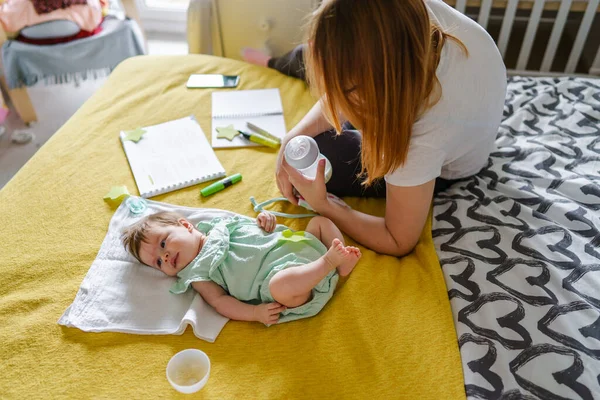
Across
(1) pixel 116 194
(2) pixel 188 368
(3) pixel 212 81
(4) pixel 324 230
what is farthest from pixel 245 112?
(2) pixel 188 368

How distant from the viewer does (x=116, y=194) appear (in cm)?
131

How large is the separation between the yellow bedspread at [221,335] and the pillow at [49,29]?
3.19 ft

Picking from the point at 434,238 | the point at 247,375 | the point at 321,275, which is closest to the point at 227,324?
the point at 247,375

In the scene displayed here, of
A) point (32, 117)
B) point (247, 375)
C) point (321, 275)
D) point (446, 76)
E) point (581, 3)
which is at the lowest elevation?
point (32, 117)

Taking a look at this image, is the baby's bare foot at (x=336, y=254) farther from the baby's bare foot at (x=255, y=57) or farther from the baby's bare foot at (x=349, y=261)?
the baby's bare foot at (x=255, y=57)

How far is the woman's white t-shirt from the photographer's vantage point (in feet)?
3.25

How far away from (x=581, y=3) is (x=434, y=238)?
51.3 inches

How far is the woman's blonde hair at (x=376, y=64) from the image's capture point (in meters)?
0.81

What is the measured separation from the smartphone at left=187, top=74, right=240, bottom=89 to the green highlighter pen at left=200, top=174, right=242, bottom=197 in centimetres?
52

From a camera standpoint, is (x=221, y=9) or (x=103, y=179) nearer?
(x=103, y=179)

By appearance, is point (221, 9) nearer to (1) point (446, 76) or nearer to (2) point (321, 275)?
(1) point (446, 76)

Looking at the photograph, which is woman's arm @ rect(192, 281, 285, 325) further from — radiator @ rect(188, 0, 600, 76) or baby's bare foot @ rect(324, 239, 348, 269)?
radiator @ rect(188, 0, 600, 76)

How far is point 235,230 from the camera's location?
1.18m

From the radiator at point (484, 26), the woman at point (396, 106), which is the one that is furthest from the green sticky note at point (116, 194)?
the radiator at point (484, 26)
